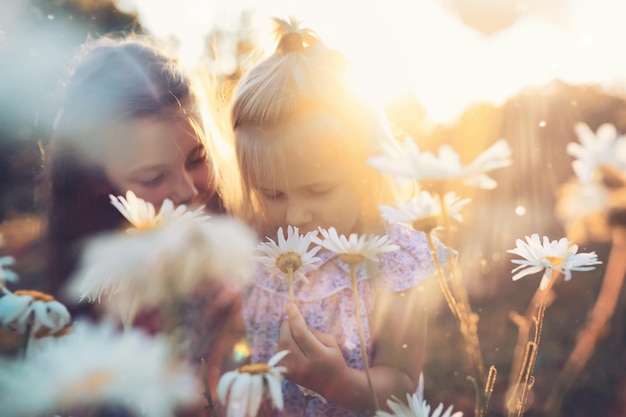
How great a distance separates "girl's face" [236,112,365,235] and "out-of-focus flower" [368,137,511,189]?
47cm

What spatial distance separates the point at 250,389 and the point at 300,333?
218 millimetres

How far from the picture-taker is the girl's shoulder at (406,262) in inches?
37.0

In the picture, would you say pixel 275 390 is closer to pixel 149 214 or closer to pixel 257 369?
pixel 257 369

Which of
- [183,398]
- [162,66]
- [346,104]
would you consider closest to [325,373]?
[183,398]

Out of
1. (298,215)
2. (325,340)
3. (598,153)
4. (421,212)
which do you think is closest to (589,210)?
(598,153)

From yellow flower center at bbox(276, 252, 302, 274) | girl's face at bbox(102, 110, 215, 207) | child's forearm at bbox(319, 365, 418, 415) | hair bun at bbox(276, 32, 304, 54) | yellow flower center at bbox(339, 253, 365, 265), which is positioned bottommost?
child's forearm at bbox(319, 365, 418, 415)

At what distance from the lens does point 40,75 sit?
2062 mm

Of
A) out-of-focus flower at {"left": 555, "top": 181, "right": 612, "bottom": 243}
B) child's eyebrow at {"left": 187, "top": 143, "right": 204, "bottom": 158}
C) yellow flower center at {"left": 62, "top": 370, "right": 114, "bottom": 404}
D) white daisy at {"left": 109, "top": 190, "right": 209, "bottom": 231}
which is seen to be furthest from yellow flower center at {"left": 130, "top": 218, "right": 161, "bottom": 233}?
child's eyebrow at {"left": 187, "top": 143, "right": 204, "bottom": 158}

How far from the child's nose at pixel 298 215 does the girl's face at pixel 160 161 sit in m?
0.25

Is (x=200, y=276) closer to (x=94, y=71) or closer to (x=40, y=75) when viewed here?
(x=94, y=71)

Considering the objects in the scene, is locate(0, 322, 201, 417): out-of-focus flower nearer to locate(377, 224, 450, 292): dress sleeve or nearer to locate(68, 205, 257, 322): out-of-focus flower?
locate(68, 205, 257, 322): out-of-focus flower

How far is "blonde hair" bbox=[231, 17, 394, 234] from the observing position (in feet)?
2.84

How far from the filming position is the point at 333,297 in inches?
40.4

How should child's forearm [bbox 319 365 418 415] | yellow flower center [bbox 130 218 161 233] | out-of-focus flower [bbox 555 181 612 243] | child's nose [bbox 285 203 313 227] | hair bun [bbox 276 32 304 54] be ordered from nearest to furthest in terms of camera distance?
out-of-focus flower [bbox 555 181 612 243] → yellow flower center [bbox 130 218 161 233] → child's forearm [bbox 319 365 418 415] → child's nose [bbox 285 203 313 227] → hair bun [bbox 276 32 304 54]
